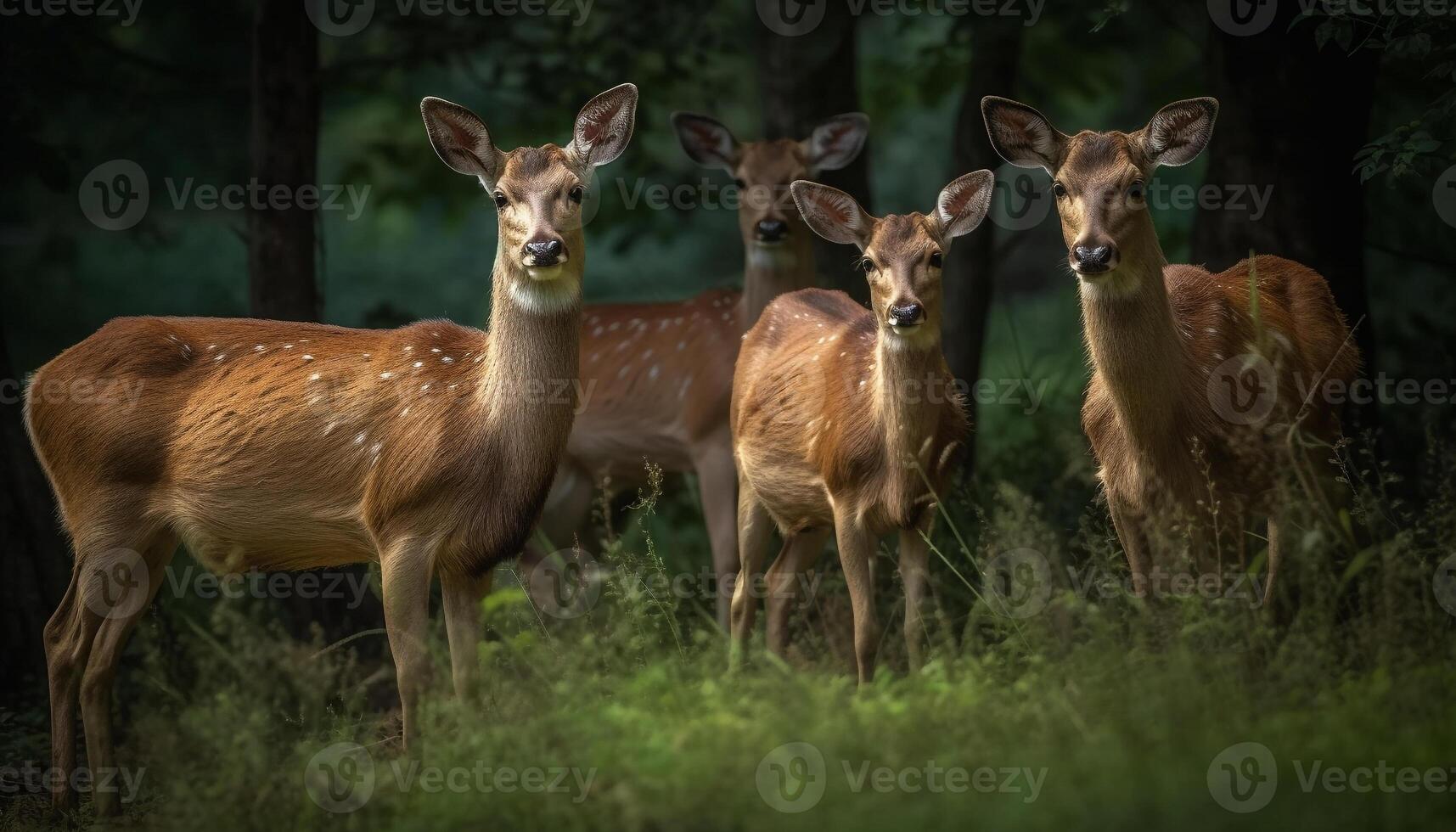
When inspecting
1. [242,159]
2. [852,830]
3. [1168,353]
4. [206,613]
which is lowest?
[206,613]

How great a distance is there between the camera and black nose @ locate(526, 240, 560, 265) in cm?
594

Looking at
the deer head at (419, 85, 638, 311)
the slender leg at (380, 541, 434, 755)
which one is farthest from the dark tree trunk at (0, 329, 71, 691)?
the deer head at (419, 85, 638, 311)

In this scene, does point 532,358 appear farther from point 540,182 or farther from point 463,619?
point 463,619

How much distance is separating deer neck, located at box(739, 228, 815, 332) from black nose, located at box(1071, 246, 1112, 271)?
9.61ft

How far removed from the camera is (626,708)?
5.11 metres

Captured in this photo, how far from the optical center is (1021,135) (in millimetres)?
6664

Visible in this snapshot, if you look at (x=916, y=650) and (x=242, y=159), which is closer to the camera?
(x=916, y=650)

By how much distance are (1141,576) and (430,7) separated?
548 centimetres

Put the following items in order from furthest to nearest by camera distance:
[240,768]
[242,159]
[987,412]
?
[987,412] < [242,159] < [240,768]

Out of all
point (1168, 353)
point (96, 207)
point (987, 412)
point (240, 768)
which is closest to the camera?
point (240, 768)

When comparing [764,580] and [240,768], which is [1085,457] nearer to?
[764,580]

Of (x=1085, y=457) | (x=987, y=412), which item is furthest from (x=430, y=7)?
(x=987, y=412)

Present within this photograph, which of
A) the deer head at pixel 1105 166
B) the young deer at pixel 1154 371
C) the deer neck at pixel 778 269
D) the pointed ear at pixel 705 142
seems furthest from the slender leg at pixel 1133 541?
the pointed ear at pixel 705 142

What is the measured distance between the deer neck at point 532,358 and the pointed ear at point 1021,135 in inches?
71.5
